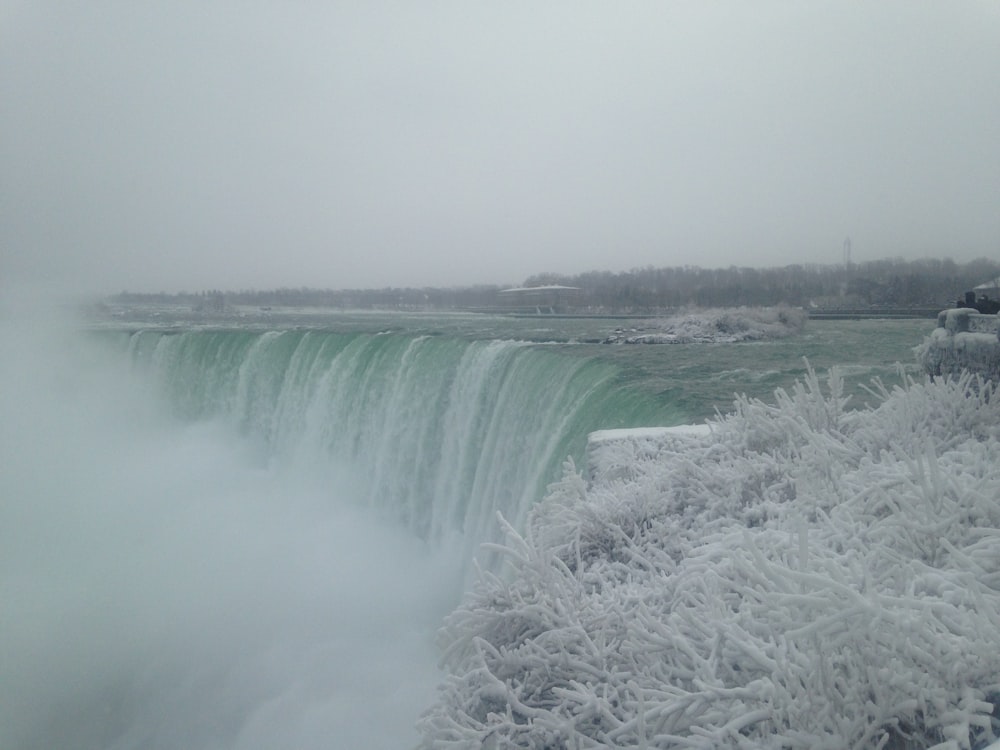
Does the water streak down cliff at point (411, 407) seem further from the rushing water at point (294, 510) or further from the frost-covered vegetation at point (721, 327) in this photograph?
the frost-covered vegetation at point (721, 327)

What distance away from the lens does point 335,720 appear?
763 cm

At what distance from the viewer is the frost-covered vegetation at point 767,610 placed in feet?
4.97

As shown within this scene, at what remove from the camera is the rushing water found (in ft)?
27.0

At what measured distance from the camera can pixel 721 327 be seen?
13.5 metres

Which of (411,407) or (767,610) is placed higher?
(767,610)

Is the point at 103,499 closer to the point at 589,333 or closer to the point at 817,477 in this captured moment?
the point at 589,333

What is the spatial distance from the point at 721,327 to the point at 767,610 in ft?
40.7

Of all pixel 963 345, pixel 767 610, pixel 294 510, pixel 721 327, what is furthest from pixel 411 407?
pixel 767 610

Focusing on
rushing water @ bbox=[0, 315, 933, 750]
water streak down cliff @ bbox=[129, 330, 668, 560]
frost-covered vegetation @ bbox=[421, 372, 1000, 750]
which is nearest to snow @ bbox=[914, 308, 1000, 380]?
frost-covered vegetation @ bbox=[421, 372, 1000, 750]

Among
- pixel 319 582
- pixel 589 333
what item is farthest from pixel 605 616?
pixel 589 333

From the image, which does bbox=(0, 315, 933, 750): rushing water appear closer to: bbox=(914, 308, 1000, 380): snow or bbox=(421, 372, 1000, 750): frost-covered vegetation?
bbox=(914, 308, 1000, 380): snow

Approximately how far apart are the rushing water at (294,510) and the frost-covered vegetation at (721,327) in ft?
1.36

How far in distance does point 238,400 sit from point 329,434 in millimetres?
3931

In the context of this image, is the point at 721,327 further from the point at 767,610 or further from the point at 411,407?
the point at 767,610
